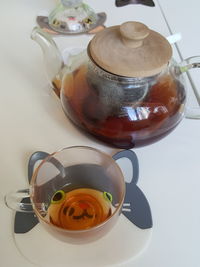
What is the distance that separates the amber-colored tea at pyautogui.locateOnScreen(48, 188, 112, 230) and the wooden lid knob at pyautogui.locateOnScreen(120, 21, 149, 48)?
21cm

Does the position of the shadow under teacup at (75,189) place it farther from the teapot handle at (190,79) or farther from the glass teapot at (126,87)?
the teapot handle at (190,79)

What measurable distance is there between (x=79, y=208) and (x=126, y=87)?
0.60 ft

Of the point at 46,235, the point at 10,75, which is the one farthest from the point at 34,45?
the point at 46,235

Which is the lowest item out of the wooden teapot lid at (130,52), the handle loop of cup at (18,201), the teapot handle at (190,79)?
the teapot handle at (190,79)

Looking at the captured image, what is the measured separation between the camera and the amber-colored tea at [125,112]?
0.45 meters

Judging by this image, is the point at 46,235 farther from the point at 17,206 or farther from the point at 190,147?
the point at 190,147

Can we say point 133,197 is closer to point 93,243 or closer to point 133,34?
point 93,243

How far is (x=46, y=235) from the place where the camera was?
41cm

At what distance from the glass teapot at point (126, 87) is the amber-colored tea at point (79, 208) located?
86mm

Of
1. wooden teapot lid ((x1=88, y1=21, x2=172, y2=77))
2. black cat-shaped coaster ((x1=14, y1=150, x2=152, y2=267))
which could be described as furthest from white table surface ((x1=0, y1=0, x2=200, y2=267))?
wooden teapot lid ((x1=88, y1=21, x2=172, y2=77))

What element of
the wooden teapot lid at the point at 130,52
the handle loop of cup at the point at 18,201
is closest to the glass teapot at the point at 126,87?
Answer: the wooden teapot lid at the point at 130,52

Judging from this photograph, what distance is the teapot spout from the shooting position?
53 cm

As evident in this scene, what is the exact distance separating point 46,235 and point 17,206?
0.18ft

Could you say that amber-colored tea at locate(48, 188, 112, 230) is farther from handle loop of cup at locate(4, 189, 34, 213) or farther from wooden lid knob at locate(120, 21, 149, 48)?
wooden lid knob at locate(120, 21, 149, 48)
